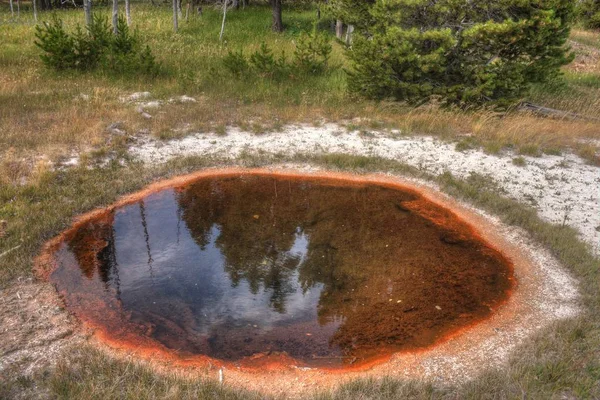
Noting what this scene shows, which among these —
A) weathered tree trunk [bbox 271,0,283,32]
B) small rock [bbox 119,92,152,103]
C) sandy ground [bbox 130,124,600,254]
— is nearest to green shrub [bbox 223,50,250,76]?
small rock [bbox 119,92,152,103]

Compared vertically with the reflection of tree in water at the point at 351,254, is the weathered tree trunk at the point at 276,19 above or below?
above

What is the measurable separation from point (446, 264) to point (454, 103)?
263 inches

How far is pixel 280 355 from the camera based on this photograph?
18.0ft

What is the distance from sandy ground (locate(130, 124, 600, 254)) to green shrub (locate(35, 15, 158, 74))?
15.5 ft

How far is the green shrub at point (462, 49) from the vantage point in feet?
38.4

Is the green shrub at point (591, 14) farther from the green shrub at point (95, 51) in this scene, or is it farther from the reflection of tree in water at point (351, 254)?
the reflection of tree in water at point (351, 254)

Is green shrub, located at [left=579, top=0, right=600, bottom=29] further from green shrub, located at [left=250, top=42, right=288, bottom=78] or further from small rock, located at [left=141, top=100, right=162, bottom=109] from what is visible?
small rock, located at [left=141, top=100, right=162, bottom=109]

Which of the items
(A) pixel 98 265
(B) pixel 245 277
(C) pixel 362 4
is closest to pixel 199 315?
(B) pixel 245 277

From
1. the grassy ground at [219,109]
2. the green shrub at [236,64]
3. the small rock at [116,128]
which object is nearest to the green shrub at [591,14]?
the grassy ground at [219,109]

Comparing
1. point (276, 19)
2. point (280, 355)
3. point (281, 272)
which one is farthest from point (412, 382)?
point (276, 19)

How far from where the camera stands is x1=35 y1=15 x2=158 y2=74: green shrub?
48.3 ft

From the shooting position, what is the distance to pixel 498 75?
1239cm

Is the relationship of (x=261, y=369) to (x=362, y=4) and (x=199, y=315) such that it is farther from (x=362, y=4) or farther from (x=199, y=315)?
(x=362, y=4)

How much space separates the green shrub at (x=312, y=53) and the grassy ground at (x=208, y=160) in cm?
47
